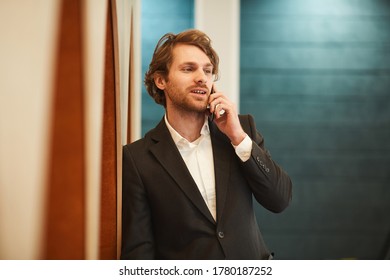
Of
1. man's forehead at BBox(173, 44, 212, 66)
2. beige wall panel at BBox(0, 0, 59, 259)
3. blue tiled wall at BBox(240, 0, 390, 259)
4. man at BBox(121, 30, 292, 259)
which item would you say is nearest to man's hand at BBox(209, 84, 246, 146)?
man at BBox(121, 30, 292, 259)

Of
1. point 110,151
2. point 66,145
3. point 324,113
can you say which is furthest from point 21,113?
point 324,113

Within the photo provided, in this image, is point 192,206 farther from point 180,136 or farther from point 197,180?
point 180,136

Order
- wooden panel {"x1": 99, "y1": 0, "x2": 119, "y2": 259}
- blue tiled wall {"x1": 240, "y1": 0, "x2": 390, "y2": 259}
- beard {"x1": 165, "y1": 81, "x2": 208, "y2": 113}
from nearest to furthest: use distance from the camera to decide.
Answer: wooden panel {"x1": 99, "y1": 0, "x2": 119, "y2": 259} → beard {"x1": 165, "y1": 81, "x2": 208, "y2": 113} → blue tiled wall {"x1": 240, "y1": 0, "x2": 390, "y2": 259}

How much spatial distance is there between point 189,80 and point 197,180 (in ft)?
0.74

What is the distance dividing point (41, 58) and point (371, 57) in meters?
1.40

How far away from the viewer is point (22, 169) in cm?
64

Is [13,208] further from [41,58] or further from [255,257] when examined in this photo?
[255,257]

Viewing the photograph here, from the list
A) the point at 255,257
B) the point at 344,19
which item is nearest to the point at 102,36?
the point at 255,257

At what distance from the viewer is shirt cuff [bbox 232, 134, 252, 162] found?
101 centimetres

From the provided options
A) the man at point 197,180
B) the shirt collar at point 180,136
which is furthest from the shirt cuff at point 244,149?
the shirt collar at point 180,136

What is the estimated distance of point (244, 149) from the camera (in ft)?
3.33

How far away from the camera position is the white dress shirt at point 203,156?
1021mm

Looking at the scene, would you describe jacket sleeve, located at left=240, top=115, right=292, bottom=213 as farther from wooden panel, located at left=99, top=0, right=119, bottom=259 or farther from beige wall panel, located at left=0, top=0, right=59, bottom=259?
beige wall panel, located at left=0, top=0, right=59, bottom=259

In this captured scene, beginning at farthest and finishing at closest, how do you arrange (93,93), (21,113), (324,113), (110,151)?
(324,113)
(110,151)
(93,93)
(21,113)
